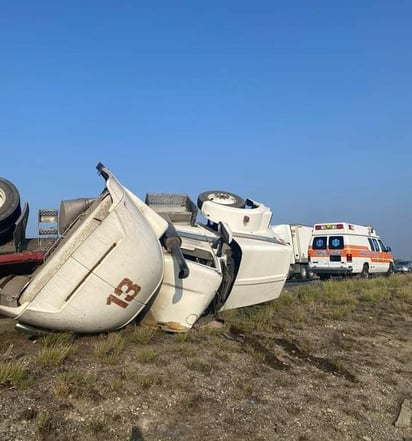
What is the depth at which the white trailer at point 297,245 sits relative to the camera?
A: 24.2 metres

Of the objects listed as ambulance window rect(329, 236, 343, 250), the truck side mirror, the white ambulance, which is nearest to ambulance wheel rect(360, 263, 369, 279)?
the white ambulance

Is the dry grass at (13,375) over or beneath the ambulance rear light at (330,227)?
over

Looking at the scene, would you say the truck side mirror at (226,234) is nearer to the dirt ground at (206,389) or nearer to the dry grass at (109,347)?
the dirt ground at (206,389)

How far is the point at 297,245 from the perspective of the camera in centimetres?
2472

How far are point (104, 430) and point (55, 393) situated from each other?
0.66 meters

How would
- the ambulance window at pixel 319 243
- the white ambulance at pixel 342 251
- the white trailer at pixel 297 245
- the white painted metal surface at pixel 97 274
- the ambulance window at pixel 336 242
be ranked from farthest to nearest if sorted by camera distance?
the white trailer at pixel 297 245
the ambulance window at pixel 319 243
the ambulance window at pixel 336 242
the white ambulance at pixel 342 251
the white painted metal surface at pixel 97 274

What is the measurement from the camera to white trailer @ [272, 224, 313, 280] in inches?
953

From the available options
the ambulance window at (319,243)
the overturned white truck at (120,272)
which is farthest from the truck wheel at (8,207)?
the ambulance window at (319,243)

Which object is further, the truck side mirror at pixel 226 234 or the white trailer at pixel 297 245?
the white trailer at pixel 297 245

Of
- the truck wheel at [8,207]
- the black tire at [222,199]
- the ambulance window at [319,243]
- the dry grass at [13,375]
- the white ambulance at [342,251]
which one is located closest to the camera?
the dry grass at [13,375]

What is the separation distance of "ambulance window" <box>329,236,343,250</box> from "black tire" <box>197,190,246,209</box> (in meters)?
12.5

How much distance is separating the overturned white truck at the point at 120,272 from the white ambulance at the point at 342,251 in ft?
45.5

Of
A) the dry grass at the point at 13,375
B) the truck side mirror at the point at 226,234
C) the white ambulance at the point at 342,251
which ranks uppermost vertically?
the truck side mirror at the point at 226,234

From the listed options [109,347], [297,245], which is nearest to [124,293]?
[109,347]
